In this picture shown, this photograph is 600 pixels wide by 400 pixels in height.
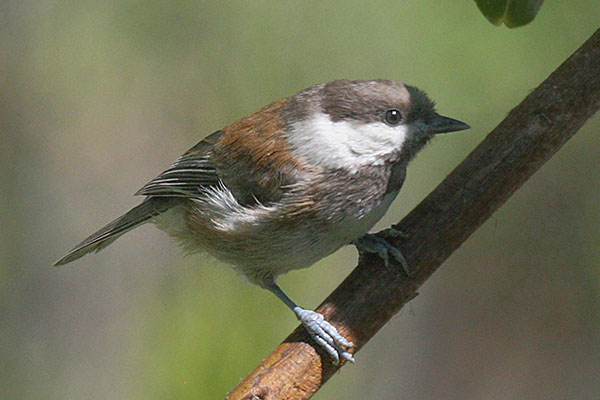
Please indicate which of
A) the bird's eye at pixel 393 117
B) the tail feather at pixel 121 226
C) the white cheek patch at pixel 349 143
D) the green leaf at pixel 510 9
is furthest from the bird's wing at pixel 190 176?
the green leaf at pixel 510 9

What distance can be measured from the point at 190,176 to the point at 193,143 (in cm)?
165

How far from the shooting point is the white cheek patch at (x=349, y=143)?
2615mm

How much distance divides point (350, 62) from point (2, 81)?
6.58 feet

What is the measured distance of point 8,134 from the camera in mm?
4531

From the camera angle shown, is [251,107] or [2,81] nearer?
[251,107]

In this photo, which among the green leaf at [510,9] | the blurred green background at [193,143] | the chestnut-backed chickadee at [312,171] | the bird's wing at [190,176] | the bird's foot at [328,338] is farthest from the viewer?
the blurred green background at [193,143]

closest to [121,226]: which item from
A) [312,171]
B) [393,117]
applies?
[312,171]

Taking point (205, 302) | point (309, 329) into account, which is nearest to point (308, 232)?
point (309, 329)

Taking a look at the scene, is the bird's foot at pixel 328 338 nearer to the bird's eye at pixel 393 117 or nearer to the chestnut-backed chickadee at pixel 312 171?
the chestnut-backed chickadee at pixel 312 171

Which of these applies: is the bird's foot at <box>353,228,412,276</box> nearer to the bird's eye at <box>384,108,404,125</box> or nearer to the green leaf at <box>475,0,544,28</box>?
the bird's eye at <box>384,108,404,125</box>

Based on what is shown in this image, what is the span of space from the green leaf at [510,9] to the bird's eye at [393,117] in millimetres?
723

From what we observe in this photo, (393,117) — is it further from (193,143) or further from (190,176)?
(193,143)

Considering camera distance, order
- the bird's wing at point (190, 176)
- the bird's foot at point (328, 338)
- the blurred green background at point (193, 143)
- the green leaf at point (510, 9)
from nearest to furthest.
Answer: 1. the green leaf at point (510, 9)
2. the bird's foot at point (328, 338)
3. the bird's wing at point (190, 176)
4. the blurred green background at point (193, 143)

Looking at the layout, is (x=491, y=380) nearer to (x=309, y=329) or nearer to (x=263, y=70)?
(x=263, y=70)
